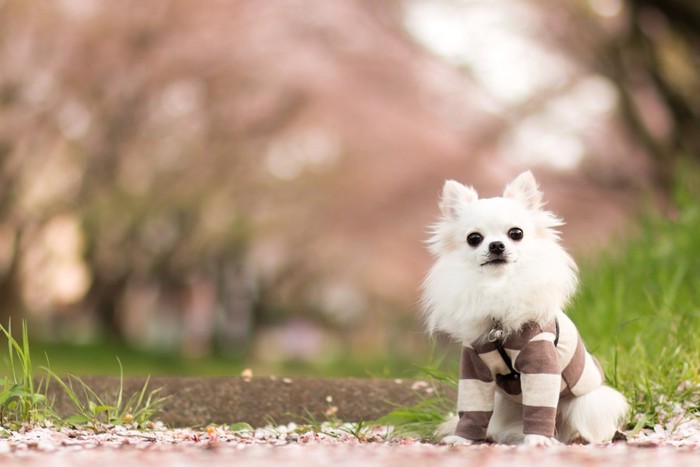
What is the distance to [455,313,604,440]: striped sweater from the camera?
11.2 ft

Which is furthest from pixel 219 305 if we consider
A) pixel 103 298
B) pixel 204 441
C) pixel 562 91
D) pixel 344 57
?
pixel 204 441

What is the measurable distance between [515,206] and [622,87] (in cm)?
966

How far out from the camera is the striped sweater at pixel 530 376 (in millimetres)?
3428

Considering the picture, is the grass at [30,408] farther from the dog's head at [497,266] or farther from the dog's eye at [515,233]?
the dog's eye at [515,233]

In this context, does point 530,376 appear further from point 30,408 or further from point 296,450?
point 30,408

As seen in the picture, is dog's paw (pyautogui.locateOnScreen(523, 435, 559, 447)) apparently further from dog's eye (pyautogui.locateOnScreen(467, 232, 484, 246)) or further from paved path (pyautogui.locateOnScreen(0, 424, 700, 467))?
dog's eye (pyautogui.locateOnScreen(467, 232, 484, 246))

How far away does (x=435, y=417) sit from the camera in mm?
4367

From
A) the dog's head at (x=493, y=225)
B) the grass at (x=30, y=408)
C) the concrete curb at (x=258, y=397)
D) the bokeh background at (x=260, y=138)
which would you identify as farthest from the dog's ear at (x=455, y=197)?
the bokeh background at (x=260, y=138)

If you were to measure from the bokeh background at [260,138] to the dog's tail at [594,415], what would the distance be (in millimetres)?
7002

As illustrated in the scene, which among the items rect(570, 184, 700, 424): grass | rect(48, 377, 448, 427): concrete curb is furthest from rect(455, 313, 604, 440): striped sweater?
rect(48, 377, 448, 427): concrete curb

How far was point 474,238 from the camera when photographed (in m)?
3.53

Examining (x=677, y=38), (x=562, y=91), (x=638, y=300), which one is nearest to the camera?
(x=638, y=300)

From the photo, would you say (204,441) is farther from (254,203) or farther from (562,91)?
(254,203)

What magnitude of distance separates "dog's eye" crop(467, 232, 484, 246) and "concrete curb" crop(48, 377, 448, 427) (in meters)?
1.57
